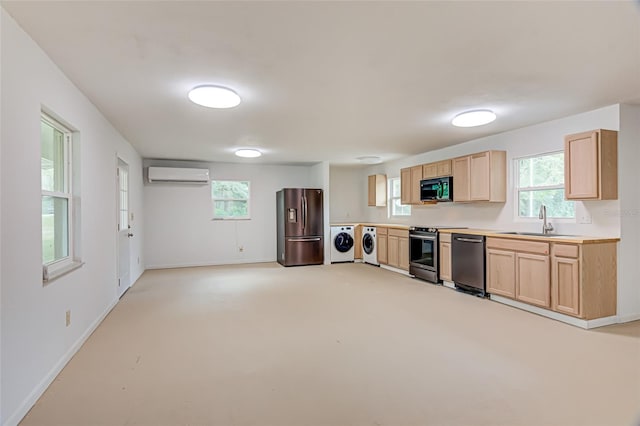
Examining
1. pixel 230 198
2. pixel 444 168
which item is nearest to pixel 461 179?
pixel 444 168

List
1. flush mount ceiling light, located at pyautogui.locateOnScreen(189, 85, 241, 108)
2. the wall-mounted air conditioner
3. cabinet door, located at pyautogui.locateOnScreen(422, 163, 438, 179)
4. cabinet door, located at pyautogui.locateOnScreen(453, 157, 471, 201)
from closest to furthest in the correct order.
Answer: flush mount ceiling light, located at pyautogui.locateOnScreen(189, 85, 241, 108) < cabinet door, located at pyautogui.locateOnScreen(453, 157, 471, 201) < cabinet door, located at pyautogui.locateOnScreen(422, 163, 438, 179) < the wall-mounted air conditioner

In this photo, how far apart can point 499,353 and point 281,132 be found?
148 inches

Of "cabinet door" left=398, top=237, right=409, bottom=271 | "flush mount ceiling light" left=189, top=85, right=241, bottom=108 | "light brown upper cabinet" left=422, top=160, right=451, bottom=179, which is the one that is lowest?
"cabinet door" left=398, top=237, right=409, bottom=271

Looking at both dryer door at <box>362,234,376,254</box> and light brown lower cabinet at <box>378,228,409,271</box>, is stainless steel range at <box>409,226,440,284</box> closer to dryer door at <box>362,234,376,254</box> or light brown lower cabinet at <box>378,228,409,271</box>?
light brown lower cabinet at <box>378,228,409,271</box>

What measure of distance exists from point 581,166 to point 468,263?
6.20 ft

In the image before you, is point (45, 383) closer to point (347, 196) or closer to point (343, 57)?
point (343, 57)

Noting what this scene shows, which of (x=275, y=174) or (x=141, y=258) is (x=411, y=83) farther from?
(x=141, y=258)

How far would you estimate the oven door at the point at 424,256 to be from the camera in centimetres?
569

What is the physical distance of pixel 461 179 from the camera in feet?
18.0

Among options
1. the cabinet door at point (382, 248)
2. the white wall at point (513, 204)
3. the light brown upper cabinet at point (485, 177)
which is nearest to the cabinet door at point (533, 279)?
the white wall at point (513, 204)

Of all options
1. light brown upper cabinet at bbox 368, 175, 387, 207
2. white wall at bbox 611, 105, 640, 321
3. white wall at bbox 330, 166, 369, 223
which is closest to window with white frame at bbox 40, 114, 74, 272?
white wall at bbox 611, 105, 640, 321

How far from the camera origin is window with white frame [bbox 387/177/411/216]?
7807 mm

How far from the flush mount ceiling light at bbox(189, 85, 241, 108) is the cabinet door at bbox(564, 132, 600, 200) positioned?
373cm

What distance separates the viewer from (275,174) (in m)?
8.36
